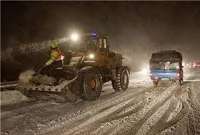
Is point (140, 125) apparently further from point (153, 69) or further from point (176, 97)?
point (153, 69)

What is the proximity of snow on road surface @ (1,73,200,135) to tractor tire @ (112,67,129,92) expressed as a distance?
196 centimetres

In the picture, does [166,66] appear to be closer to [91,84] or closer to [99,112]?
[91,84]

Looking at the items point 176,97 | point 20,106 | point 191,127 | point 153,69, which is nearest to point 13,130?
point 20,106

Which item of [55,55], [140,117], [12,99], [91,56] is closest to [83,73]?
[91,56]

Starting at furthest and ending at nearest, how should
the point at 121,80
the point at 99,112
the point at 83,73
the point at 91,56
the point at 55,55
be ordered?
the point at 121,80 → the point at 91,56 → the point at 55,55 → the point at 83,73 → the point at 99,112

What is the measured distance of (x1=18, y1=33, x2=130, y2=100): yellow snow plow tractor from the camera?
34.2 feet

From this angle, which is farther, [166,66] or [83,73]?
[166,66]

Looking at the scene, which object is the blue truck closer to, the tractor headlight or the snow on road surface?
the snow on road surface

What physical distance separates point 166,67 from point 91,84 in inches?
228

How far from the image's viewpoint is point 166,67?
15477 millimetres

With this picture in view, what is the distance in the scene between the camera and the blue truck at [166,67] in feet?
49.8

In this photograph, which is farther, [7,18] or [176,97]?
[7,18]

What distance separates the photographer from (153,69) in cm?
1588

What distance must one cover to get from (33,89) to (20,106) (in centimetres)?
78
